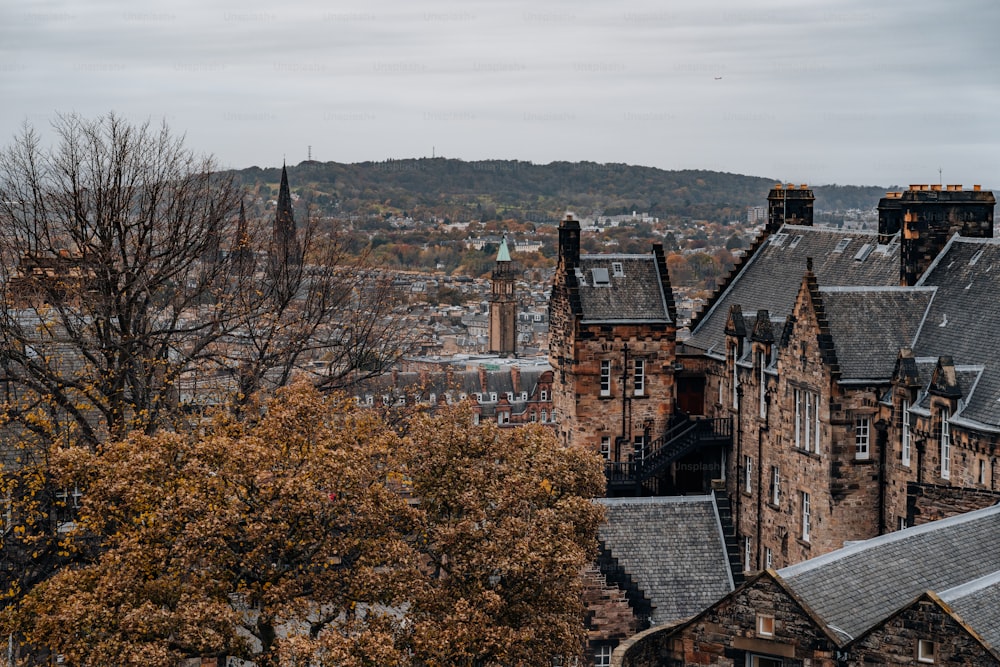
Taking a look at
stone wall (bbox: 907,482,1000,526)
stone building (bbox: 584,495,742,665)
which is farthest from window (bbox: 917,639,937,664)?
stone building (bbox: 584,495,742,665)

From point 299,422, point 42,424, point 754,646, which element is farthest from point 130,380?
point 754,646

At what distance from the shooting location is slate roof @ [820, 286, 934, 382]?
44531mm

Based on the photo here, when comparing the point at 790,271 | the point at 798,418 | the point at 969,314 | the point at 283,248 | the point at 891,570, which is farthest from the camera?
the point at 283,248

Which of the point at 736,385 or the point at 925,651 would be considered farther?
the point at 736,385

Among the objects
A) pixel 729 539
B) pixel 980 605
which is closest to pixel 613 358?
pixel 729 539

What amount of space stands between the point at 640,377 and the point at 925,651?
3087cm

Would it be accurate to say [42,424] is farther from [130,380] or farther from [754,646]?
[754,646]

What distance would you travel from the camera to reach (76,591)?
1112 inches

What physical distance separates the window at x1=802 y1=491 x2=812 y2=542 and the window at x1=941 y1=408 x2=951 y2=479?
19.9 ft

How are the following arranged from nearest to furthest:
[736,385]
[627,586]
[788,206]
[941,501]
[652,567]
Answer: [941,501]
[627,586]
[652,567]
[736,385]
[788,206]

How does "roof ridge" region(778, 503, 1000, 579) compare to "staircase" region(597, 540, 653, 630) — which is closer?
"roof ridge" region(778, 503, 1000, 579)

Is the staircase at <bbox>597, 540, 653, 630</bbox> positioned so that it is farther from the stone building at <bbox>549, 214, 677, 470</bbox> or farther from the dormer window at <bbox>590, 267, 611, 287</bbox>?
the dormer window at <bbox>590, 267, 611, 287</bbox>

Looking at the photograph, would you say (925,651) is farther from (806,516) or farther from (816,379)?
(806,516)

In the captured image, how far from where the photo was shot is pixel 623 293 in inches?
2218
